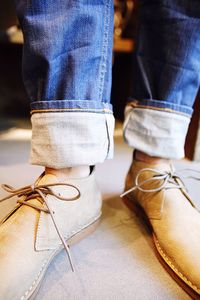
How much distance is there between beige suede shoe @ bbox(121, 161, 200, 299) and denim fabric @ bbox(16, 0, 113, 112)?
168 mm

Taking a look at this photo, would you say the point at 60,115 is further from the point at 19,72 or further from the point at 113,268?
the point at 19,72

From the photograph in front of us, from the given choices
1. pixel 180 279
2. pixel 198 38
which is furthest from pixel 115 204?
pixel 198 38

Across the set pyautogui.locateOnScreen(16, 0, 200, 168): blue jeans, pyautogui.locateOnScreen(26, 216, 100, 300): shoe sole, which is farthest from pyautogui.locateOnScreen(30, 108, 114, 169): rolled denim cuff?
pyautogui.locateOnScreen(26, 216, 100, 300): shoe sole

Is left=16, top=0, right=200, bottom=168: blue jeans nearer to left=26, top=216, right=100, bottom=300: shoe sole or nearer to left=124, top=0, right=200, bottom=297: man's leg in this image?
left=124, top=0, right=200, bottom=297: man's leg

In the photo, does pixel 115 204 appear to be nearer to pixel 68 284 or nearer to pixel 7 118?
pixel 68 284

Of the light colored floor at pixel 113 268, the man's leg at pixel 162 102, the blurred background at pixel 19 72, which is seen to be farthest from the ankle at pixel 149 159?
the blurred background at pixel 19 72

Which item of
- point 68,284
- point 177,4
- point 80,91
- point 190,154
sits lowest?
point 190,154

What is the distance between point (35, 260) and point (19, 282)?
0.04m

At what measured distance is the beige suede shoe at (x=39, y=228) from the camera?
35cm

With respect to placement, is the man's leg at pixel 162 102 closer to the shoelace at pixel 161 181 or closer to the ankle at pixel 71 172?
the shoelace at pixel 161 181

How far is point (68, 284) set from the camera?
0.38 meters

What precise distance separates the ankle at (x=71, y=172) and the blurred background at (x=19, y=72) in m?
0.66

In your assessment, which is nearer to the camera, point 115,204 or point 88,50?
point 88,50

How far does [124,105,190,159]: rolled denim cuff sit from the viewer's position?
55 centimetres
